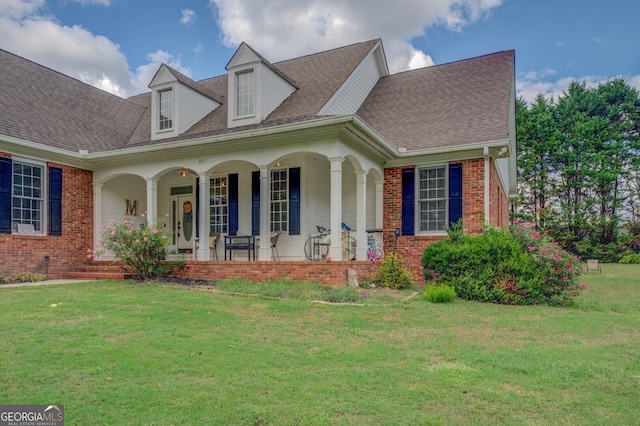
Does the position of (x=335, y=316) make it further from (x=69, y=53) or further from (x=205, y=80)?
(x=69, y=53)

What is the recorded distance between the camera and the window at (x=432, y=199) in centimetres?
1117

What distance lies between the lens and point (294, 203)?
11562 millimetres

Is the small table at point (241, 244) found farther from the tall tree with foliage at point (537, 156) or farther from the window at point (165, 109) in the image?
the tall tree with foliage at point (537, 156)

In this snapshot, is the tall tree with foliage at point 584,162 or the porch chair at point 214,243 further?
the tall tree with foliage at point 584,162

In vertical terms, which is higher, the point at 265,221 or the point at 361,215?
the point at 361,215

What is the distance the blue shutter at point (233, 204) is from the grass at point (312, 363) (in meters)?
5.31

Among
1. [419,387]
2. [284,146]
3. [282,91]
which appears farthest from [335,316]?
[282,91]

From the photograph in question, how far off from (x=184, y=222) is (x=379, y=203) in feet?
20.5

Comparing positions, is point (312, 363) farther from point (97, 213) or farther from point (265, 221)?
point (97, 213)

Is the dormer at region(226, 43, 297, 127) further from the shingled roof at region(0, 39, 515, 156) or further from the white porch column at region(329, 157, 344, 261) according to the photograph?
the white porch column at region(329, 157, 344, 261)

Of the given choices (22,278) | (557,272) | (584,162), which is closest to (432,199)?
(557,272)

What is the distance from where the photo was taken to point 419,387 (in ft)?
11.5

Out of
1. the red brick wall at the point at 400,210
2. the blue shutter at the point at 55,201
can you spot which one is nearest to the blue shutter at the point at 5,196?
the blue shutter at the point at 55,201

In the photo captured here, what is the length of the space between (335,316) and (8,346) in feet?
12.6
